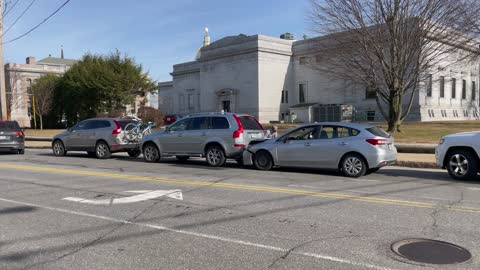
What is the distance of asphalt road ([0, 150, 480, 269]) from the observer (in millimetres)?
5121

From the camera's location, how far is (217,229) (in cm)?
636

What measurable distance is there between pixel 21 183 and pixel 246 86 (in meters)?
47.3

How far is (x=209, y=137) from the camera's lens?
14.7m

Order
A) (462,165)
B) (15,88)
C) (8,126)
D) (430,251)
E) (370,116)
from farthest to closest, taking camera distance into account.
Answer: (15,88) → (370,116) → (8,126) → (462,165) → (430,251)

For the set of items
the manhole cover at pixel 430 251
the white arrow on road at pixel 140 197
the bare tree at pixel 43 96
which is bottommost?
the manhole cover at pixel 430 251

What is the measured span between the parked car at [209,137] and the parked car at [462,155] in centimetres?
565

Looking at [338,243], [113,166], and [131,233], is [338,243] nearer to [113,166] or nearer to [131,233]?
[131,233]

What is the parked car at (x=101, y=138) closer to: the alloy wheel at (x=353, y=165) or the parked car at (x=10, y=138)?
the parked car at (x=10, y=138)

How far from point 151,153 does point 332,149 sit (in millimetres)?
6829

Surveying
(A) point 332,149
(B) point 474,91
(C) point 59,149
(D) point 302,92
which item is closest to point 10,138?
(C) point 59,149

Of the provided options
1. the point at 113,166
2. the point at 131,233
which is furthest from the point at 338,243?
the point at 113,166

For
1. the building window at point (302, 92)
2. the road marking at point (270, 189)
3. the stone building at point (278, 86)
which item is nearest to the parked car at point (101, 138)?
the road marking at point (270, 189)

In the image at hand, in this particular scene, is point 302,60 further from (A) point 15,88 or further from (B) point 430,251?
(B) point 430,251

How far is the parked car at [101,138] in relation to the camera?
697 inches
